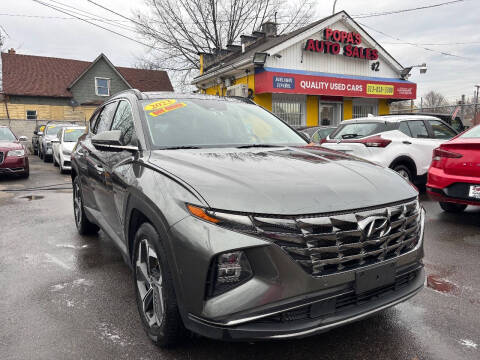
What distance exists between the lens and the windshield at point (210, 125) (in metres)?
2.99

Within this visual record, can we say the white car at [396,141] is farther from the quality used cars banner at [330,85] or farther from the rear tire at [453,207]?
the quality used cars banner at [330,85]

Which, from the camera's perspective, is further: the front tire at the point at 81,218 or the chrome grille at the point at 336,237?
the front tire at the point at 81,218

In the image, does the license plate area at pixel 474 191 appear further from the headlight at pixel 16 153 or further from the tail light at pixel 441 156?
the headlight at pixel 16 153

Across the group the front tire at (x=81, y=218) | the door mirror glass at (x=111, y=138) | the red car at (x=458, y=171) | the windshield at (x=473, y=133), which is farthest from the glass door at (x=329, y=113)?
the door mirror glass at (x=111, y=138)

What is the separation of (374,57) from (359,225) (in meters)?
18.9

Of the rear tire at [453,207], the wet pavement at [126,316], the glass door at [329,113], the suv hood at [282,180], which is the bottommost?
the wet pavement at [126,316]

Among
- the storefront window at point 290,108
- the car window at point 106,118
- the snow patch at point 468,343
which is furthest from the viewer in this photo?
the storefront window at point 290,108

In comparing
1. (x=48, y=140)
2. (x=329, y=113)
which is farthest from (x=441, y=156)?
(x=48, y=140)

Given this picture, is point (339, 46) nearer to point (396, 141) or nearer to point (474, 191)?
point (396, 141)

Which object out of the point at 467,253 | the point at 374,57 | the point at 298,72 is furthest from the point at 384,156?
the point at 374,57

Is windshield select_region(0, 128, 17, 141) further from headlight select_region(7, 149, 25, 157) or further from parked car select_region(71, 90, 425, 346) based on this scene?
parked car select_region(71, 90, 425, 346)

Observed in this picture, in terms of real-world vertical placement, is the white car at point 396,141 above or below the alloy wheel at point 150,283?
above

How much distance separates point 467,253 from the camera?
4.11 m

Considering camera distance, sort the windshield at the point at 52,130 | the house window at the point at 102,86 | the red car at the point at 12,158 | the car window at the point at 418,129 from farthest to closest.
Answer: the house window at the point at 102,86 → the windshield at the point at 52,130 → the red car at the point at 12,158 → the car window at the point at 418,129
